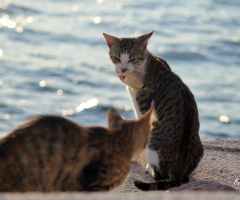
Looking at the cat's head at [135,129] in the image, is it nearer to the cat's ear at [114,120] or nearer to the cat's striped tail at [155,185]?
the cat's ear at [114,120]

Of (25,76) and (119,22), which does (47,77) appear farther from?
(119,22)

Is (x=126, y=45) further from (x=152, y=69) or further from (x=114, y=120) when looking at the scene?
(x=114, y=120)

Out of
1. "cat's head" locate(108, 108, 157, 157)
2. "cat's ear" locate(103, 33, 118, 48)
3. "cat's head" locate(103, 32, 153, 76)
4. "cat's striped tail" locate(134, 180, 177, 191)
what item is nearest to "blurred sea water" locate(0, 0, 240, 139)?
"cat's ear" locate(103, 33, 118, 48)

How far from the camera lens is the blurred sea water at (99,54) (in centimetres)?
1075

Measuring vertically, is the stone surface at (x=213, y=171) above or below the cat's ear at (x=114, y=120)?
below

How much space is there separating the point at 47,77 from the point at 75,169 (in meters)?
8.47

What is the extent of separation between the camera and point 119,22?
14609mm

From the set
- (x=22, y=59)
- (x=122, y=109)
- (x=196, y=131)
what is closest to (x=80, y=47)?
(x=22, y=59)

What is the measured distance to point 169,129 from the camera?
16.2 feet

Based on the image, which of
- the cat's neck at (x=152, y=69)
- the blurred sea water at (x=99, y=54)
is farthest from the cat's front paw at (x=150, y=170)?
the blurred sea water at (x=99, y=54)

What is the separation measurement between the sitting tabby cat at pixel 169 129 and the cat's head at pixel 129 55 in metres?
0.23

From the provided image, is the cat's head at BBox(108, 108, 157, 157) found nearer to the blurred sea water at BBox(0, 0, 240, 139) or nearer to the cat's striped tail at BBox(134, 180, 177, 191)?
the cat's striped tail at BBox(134, 180, 177, 191)

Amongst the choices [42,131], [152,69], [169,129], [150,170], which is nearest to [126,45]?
[152,69]

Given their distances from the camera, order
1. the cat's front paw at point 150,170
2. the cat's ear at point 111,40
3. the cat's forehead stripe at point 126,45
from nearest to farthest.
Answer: the cat's front paw at point 150,170, the cat's forehead stripe at point 126,45, the cat's ear at point 111,40
